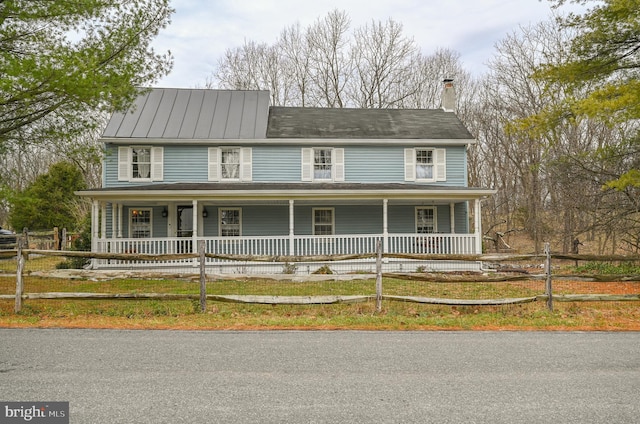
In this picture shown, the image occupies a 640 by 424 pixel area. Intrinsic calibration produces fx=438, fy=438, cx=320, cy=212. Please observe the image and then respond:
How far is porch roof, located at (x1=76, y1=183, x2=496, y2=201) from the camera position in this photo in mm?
15641

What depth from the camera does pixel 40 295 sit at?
28.3 ft

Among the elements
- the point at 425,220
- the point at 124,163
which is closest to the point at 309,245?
the point at 425,220

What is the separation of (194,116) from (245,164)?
3587 millimetres

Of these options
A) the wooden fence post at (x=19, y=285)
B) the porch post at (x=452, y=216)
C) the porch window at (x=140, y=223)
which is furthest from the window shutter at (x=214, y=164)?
the porch post at (x=452, y=216)

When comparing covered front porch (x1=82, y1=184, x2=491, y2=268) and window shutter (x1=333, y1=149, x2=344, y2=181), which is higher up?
window shutter (x1=333, y1=149, x2=344, y2=181)

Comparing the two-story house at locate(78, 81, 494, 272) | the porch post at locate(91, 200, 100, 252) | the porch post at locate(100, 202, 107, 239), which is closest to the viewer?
the porch post at locate(91, 200, 100, 252)

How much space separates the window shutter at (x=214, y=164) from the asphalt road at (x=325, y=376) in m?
11.6

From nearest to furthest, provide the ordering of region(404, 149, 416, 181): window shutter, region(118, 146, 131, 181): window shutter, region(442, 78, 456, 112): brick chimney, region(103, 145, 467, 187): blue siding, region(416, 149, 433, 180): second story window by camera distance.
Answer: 1. region(118, 146, 131, 181): window shutter
2. region(103, 145, 467, 187): blue siding
3. region(404, 149, 416, 181): window shutter
4. region(416, 149, 433, 180): second story window
5. region(442, 78, 456, 112): brick chimney

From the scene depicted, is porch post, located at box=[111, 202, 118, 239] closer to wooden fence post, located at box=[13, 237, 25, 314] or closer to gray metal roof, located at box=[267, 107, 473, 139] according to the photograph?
gray metal roof, located at box=[267, 107, 473, 139]

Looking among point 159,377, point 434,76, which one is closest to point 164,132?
point 159,377

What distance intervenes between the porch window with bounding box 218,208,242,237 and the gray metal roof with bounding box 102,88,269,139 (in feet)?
10.4

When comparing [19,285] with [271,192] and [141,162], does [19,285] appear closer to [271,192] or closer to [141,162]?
[271,192]

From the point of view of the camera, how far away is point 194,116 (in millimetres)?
19578

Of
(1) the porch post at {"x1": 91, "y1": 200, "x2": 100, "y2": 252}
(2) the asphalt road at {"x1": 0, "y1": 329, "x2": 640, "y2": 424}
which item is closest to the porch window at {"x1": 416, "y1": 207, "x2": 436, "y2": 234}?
(2) the asphalt road at {"x1": 0, "y1": 329, "x2": 640, "y2": 424}
